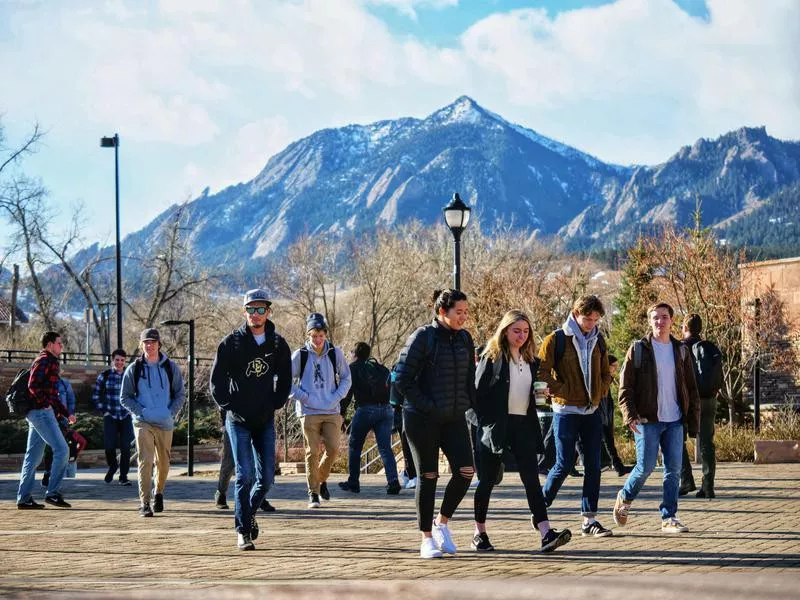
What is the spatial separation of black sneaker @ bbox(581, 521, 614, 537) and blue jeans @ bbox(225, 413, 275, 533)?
2.57 metres

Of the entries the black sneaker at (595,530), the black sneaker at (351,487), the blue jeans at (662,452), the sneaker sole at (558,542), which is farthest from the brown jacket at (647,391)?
the black sneaker at (351,487)

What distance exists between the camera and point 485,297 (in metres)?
40.2

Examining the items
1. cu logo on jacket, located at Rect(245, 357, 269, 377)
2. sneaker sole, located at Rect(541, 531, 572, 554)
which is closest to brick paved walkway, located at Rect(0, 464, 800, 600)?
sneaker sole, located at Rect(541, 531, 572, 554)

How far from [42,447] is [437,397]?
687 cm

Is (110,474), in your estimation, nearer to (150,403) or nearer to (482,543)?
(150,403)

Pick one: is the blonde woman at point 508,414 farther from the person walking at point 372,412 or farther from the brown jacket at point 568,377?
the person walking at point 372,412

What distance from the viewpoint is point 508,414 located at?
9141 millimetres

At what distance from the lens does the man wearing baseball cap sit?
12586 millimetres

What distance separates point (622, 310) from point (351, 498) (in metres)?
32.3

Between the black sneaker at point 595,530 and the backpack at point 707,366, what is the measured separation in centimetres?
305

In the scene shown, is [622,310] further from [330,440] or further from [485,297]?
[330,440]

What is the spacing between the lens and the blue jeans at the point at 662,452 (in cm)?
983

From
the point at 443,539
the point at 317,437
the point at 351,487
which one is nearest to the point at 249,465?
the point at 443,539

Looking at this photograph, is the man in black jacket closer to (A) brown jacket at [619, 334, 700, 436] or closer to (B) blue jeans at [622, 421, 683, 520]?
(A) brown jacket at [619, 334, 700, 436]
